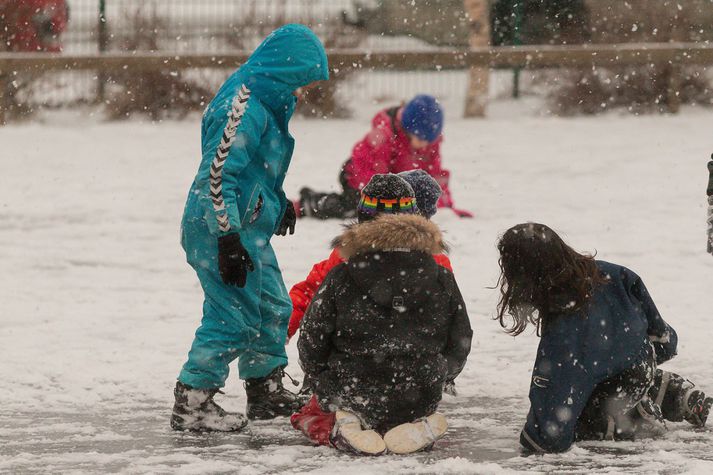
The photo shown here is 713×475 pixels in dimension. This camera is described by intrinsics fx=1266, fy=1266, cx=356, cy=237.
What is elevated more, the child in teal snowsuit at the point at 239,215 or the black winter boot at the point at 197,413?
the child in teal snowsuit at the point at 239,215

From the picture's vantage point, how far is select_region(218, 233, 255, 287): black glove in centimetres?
466

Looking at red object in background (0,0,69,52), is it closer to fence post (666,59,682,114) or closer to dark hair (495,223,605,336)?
fence post (666,59,682,114)

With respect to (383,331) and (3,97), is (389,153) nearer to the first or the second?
(383,331)

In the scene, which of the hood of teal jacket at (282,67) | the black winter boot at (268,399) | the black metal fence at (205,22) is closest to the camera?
the hood of teal jacket at (282,67)

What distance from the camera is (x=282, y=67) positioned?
194 inches

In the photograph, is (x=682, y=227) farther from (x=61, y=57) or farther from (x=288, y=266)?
(x=61, y=57)

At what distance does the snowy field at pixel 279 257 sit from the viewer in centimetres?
457

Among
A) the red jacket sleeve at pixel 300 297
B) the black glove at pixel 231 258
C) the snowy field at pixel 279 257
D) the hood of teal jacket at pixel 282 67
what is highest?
the hood of teal jacket at pixel 282 67

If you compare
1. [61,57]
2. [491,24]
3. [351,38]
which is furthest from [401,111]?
[491,24]

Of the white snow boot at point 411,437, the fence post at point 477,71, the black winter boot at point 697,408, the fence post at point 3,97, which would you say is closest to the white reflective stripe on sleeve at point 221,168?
the white snow boot at point 411,437

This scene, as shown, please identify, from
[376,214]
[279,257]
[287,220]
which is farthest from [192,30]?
[376,214]

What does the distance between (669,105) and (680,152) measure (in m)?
2.68

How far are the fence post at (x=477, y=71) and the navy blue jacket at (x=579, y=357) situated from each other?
35.5 ft

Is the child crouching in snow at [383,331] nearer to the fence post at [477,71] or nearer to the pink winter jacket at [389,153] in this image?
the pink winter jacket at [389,153]
